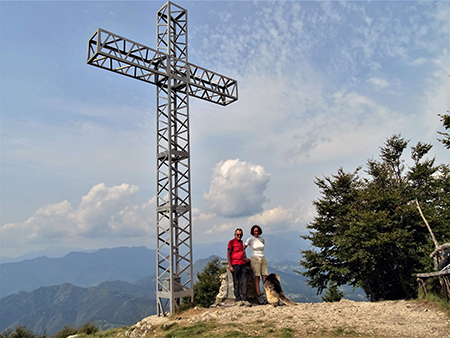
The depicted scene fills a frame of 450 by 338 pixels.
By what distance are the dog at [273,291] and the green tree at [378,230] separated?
27.3 feet

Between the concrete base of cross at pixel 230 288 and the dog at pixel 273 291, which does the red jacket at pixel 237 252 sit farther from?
the dog at pixel 273 291

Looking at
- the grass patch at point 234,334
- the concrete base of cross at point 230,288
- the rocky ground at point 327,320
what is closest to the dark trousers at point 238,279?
the concrete base of cross at point 230,288

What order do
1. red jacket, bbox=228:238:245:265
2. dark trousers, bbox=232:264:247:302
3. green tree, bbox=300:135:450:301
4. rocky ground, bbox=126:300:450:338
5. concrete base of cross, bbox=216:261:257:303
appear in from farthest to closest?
1. green tree, bbox=300:135:450:301
2. concrete base of cross, bbox=216:261:257:303
3. dark trousers, bbox=232:264:247:302
4. red jacket, bbox=228:238:245:265
5. rocky ground, bbox=126:300:450:338

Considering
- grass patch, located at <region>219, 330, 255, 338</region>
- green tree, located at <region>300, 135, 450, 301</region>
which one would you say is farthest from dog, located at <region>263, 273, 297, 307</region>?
green tree, located at <region>300, 135, 450, 301</region>

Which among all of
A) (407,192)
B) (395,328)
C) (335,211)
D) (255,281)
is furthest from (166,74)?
(407,192)

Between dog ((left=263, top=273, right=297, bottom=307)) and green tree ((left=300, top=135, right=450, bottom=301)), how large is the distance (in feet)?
27.3

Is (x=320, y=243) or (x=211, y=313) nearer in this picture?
(x=211, y=313)

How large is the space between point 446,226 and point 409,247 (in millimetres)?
2367

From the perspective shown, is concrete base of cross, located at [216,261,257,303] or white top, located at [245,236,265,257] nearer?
white top, located at [245,236,265,257]

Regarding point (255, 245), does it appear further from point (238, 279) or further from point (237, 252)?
point (238, 279)

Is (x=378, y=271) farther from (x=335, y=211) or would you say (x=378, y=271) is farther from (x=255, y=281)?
(x=255, y=281)

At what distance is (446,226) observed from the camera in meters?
16.8

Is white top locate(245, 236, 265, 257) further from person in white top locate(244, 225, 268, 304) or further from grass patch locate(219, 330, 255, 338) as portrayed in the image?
grass patch locate(219, 330, 255, 338)

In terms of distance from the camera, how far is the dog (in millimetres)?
9555
